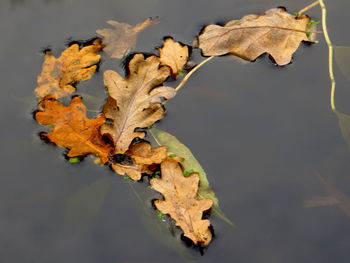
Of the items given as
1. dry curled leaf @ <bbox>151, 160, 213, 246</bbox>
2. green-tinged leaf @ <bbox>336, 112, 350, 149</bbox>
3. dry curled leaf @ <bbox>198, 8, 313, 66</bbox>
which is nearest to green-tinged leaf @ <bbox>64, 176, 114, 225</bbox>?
dry curled leaf @ <bbox>151, 160, 213, 246</bbox>

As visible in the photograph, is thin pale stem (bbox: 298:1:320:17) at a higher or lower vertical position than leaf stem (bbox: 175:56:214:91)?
higher

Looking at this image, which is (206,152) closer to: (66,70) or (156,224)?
(156,224)

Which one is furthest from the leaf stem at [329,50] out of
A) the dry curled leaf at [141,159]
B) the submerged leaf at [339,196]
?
the dry curled leaf at [141,159]

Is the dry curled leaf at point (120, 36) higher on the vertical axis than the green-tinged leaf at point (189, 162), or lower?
higher

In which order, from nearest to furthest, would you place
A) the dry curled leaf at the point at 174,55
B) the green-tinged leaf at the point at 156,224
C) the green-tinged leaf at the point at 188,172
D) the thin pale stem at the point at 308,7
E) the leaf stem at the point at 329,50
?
1. the green-tinged leaf at the point at 156,224
2. the green-tinged leaf at the point at 188,172
3. the leaf stem at the point at 329,50
4. the dry curled leaf at the point at 174,55
5. the thin pale stem at the point at 308,7

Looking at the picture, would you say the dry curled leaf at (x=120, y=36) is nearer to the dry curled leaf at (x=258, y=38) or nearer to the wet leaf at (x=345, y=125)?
the dry curled leaf at (x=258, y=38)

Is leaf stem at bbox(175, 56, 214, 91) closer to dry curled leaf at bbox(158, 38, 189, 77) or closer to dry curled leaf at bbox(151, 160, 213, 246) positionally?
dry curled leaf at bbox(158, 38, 189, 77)
